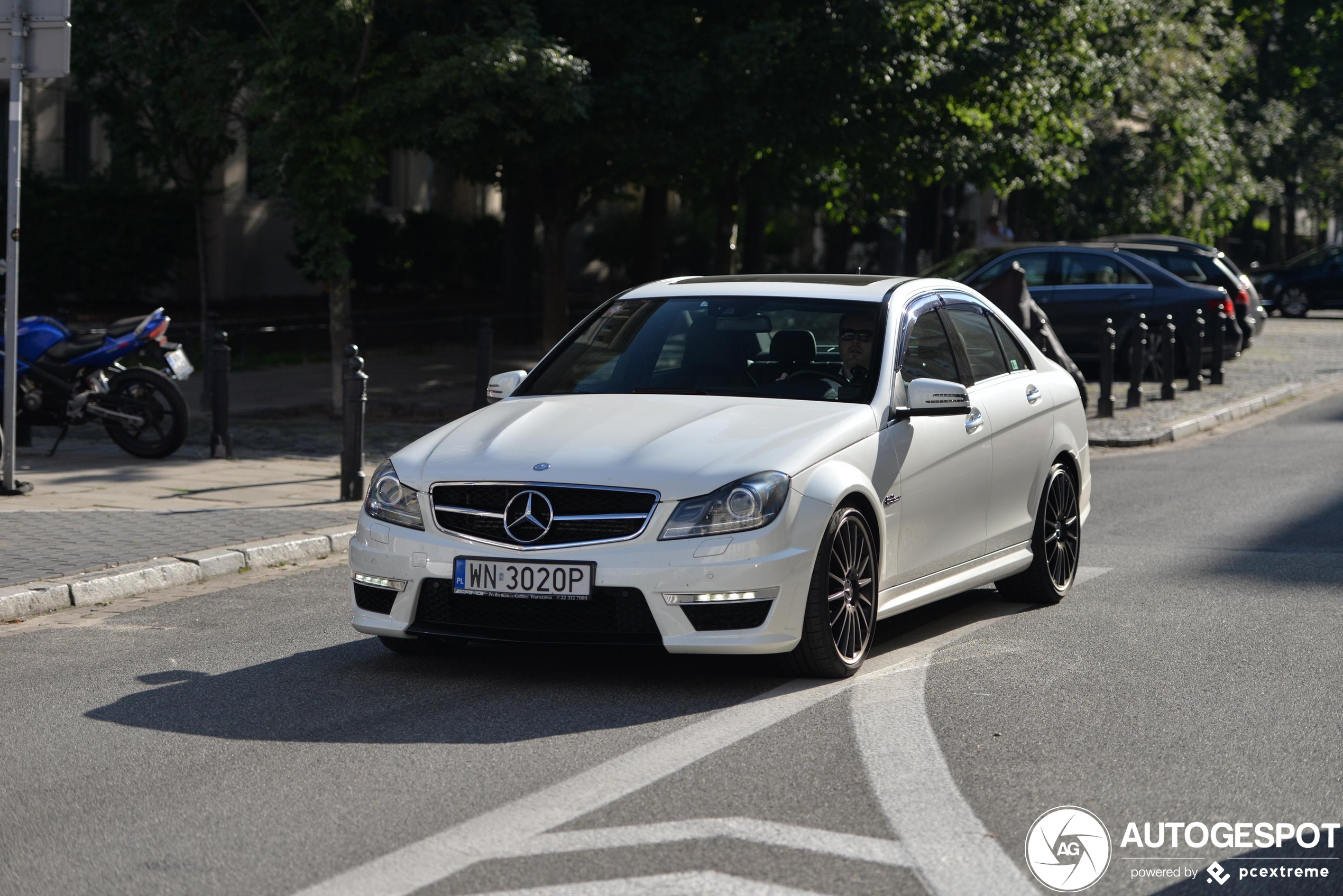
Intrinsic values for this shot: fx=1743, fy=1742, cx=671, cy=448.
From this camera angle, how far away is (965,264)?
22578 mm

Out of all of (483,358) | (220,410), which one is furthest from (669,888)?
(483,358)

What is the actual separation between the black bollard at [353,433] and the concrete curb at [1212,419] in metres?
7.79

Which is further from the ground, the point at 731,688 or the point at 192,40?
the point at 192,40

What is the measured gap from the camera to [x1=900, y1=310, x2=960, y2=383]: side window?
7.34 meters

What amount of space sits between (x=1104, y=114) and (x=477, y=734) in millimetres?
31546

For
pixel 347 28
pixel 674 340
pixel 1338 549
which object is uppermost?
pixel 347 28

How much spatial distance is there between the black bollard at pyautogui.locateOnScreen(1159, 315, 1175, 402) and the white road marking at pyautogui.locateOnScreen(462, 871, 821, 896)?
16.8 metres

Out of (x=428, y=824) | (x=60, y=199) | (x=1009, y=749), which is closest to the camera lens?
(x=428, y=824)

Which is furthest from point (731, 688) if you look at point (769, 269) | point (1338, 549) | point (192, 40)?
point (769, 269)

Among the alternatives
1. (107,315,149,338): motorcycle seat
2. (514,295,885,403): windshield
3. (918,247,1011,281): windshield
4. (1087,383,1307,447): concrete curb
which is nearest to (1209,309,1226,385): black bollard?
(1087,383,1307,447): concrete curb

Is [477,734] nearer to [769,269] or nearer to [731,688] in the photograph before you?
[731,688]

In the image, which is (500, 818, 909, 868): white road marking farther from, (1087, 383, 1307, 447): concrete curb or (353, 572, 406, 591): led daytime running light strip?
(1087, 383, 1307, 447): concrete curb

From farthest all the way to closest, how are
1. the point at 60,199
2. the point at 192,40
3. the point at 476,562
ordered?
the point at 60,199, the point at 192,40, the point at 476,562

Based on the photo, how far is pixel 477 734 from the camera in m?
5.71
